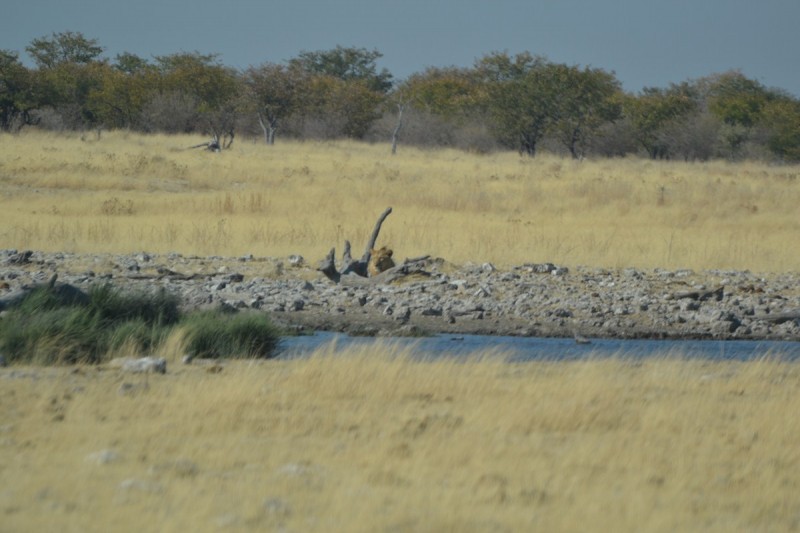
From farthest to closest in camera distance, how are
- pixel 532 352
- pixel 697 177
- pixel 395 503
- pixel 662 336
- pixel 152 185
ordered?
1. pixel 697 177
2. pixel 152 185
3. pixel 662 336
4. pixel 532 352
5. pixel 395 503

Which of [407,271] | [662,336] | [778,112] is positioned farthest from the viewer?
[778,112]

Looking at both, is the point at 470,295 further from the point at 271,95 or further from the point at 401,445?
the point at 271,95

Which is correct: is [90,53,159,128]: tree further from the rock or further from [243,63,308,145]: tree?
the rock

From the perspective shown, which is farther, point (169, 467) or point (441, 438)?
point (441, 438)

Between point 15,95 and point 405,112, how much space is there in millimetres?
25608

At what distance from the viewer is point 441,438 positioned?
6512 mm

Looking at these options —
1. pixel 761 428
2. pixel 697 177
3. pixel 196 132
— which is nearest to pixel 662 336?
pixel 761 428

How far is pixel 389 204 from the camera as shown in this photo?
28.3 metres

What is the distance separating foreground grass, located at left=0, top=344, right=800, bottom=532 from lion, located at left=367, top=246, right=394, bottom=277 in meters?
8.11

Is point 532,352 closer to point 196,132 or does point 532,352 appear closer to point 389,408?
point 389,408

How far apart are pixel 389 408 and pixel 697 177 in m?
32.5

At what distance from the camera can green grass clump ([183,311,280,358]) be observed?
10227 millimetres

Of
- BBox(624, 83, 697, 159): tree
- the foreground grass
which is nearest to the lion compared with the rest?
the foreground grass

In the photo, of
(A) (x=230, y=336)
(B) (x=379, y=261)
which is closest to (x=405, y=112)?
(B) (x=379, y=261)
